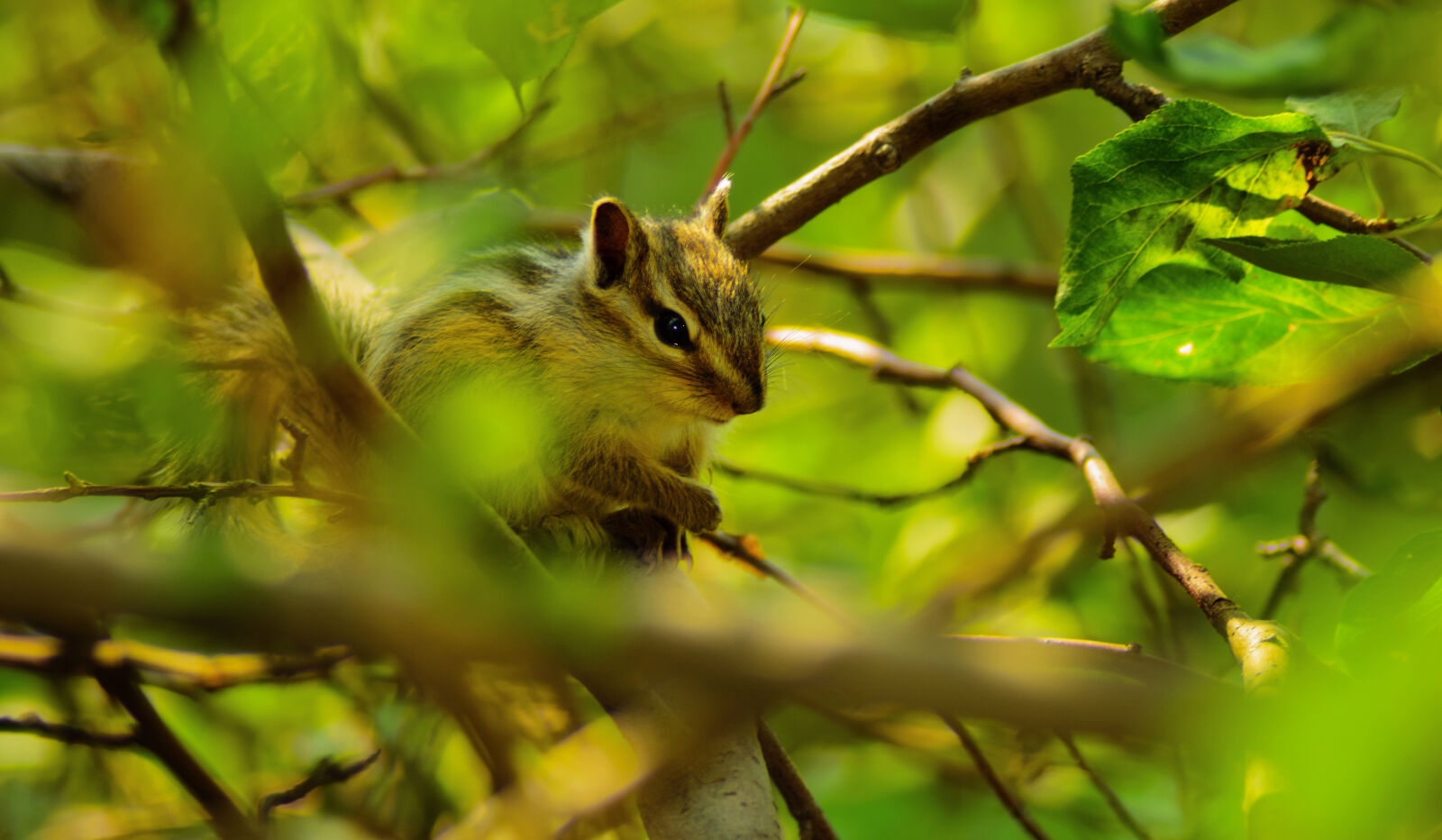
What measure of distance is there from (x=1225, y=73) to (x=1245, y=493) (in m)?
1.55

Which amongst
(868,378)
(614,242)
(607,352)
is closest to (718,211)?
(614,242)

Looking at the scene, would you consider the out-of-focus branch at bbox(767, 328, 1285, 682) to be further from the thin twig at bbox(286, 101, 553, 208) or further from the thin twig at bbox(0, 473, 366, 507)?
the thin twig at bbox(0, 473, 366, 507)

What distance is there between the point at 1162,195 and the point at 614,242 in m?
1.33

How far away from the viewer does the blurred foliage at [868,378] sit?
848 millimetres

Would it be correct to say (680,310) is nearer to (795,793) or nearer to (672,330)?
(672,330)

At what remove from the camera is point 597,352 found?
2.26 meters

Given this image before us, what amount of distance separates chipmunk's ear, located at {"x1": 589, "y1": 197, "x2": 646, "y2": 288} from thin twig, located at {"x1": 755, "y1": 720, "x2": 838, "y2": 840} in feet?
3.57

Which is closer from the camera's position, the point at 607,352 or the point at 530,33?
the point at 530,33

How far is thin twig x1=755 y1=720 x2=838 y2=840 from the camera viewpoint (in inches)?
62.9

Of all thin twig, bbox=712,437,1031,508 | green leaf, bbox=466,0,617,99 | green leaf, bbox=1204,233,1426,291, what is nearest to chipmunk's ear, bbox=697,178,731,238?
thin twig, bbox=712,437,1031,508

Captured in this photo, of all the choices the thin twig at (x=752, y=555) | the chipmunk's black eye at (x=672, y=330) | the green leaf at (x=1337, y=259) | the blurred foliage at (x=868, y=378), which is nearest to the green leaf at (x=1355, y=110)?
the blurred foliage at (x=868, y=378)

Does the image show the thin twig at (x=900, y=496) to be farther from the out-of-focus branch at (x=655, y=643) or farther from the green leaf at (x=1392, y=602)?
the out-of-focus branch at (x=655, y=643)

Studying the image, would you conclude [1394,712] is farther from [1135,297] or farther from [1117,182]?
[1135,297]

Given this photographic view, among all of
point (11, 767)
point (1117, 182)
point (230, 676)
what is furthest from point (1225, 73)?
point (11, 767)
